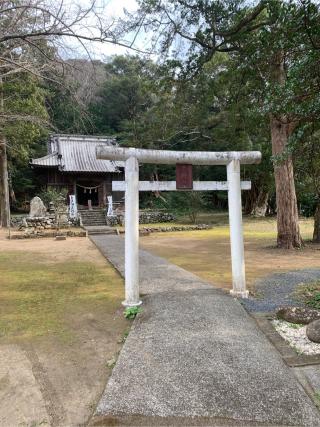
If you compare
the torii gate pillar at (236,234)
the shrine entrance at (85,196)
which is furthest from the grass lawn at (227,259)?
the shrine entrance at (85,196)

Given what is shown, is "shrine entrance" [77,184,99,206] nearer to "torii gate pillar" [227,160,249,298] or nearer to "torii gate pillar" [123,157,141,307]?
"torii gate pillar" [227,160,249,298]

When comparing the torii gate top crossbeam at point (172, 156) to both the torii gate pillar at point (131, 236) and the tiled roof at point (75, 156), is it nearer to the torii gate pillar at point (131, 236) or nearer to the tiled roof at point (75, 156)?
the torii gate pillar at point (131, 236)

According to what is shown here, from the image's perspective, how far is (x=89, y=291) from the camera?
547 cm

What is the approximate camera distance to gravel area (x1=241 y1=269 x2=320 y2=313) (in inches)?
177

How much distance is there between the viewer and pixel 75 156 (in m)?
23.7

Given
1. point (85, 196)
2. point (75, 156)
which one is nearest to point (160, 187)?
point (75, 156)

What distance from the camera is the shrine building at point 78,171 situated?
22.3 meters

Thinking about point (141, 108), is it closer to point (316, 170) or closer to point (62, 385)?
point (316, 170)

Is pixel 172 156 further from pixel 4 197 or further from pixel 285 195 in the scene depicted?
pixel 4 197

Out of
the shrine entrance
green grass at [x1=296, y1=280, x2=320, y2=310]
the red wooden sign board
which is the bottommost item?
green grass at [x1=296, y1=280, x2=320, y2=310]

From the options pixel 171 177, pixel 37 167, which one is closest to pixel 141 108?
pixel 171 177

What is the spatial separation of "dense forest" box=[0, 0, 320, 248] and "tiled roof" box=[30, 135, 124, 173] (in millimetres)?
2276

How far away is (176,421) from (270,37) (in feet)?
13.9

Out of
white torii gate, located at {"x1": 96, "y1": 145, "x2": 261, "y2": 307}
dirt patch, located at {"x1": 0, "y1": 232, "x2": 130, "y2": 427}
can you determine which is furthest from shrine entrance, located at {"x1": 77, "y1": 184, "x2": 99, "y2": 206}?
white torii gate, located at {"x1": 96, "y1": 145, "x2": 261, "y2": 307}
